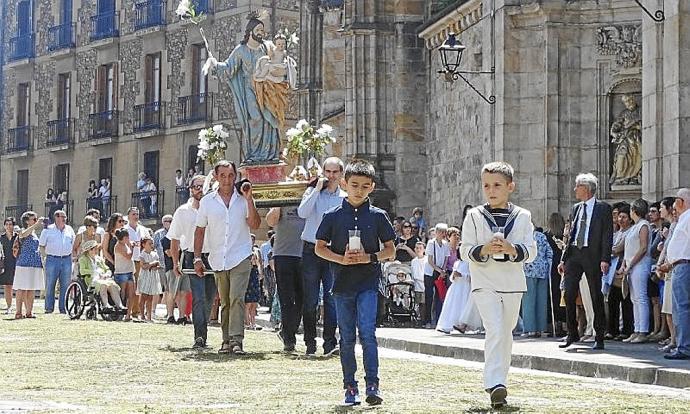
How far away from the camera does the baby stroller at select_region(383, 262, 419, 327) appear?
24.6m

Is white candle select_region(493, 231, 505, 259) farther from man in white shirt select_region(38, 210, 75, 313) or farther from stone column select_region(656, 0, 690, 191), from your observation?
man in white shirt select_region(38, 210, 75, 313)

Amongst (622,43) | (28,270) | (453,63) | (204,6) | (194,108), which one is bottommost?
(28,270)

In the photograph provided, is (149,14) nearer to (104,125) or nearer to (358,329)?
(104,125)

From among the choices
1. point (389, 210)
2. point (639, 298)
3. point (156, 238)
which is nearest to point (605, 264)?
point (639, 298)

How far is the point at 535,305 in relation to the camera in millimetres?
20328

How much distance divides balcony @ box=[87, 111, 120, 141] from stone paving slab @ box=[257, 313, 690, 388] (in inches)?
1437

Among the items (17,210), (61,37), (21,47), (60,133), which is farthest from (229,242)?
(21,47)

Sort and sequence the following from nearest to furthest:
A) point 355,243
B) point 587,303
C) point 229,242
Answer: point 355,243 < point 229,242 < point 587,303

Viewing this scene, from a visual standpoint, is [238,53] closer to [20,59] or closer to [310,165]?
[310,165]

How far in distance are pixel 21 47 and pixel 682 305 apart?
50.2 m

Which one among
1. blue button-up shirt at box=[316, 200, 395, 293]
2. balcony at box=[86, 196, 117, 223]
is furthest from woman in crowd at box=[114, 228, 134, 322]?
balcony at box=[86, 196, 117, 223]

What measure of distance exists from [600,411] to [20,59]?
54.1m

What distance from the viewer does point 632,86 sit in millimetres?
24203

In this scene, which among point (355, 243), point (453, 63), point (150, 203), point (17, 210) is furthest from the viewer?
point (17, 210)
